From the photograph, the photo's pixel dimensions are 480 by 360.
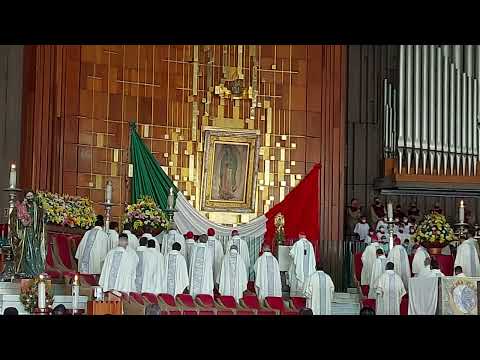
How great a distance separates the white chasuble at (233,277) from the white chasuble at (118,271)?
2.04 metres

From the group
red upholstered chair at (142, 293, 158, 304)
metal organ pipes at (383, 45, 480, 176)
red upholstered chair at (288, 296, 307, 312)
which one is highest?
metal organ pipes at (383, 45, 480, 176)

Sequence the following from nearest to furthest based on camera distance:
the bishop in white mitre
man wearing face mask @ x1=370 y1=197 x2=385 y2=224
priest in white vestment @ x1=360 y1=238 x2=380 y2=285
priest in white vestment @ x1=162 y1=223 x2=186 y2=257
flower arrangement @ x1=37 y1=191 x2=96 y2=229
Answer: the bishop in white mitre
flower arrangement @ x1=37 y1=191 x2=96 y2=229
priest in white vestment @ x1=162 y1=223 x2=186 y2=257
priest in white vestment @ x1=360 y1=238 x2=380 y2=285
man wearing face mask @ x1=370 y1=197 x2=385 y2=224

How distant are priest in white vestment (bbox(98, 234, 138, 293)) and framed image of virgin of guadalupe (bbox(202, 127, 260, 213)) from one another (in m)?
5.69

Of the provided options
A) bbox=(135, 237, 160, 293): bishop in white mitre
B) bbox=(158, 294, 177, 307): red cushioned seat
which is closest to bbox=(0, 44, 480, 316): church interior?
bbox=(135, 237, 160, 293): bishop in white mitre

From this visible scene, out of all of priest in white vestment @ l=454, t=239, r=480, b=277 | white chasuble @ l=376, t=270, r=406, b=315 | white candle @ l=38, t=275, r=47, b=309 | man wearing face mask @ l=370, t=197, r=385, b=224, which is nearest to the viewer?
white candle @ l=38, t=275, r=47, b=309

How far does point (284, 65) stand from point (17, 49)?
535cm

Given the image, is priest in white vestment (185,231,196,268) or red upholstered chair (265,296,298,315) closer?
red upholstered chair (265,296,298,315)

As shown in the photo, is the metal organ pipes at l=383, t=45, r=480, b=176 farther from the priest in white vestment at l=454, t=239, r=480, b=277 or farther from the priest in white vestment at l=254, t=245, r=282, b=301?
the priest in white vestment at l=254, t=245, r=282, b=301

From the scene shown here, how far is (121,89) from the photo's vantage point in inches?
707

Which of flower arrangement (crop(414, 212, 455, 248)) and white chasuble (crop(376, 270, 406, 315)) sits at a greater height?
flower arrangement (crop(414, 212, 455, 248))

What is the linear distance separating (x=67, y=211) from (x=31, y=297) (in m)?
3.15

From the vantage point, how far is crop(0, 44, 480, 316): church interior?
570 inches

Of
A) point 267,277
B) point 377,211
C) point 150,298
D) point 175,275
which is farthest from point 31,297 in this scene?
point 377,211

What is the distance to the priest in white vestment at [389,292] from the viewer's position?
539 inches
